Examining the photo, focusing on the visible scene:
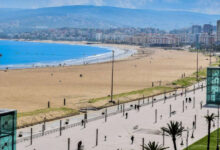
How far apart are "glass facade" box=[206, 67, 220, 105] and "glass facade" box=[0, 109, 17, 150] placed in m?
26.0

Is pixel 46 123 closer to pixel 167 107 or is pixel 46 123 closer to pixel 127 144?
pixel 127 144

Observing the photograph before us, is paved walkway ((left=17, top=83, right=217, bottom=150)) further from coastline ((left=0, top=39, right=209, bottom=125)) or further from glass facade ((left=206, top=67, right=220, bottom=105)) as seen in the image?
coastline ((left=0, top=39, right=209, bottom=125))

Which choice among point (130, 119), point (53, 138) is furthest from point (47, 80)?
point (53, 138)

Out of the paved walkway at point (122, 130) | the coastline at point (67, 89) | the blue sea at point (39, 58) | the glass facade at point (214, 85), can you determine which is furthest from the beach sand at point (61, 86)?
the blue sea at point (39, 58)

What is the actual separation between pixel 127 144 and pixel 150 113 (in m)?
10.4

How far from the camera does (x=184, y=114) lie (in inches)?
1362

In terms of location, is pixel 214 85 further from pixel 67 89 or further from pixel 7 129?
pixel 7 129

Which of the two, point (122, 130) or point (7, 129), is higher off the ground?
point (7, 129)

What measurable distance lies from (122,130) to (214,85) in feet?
44.3

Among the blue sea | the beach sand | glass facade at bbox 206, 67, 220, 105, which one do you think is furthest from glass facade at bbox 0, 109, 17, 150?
the blue sea

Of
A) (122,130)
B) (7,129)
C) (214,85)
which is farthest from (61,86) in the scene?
(7,129)

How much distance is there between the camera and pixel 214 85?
38406 mm

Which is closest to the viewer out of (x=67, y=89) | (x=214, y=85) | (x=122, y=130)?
(x=122, y=130)

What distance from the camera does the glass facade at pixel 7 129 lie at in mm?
15062
